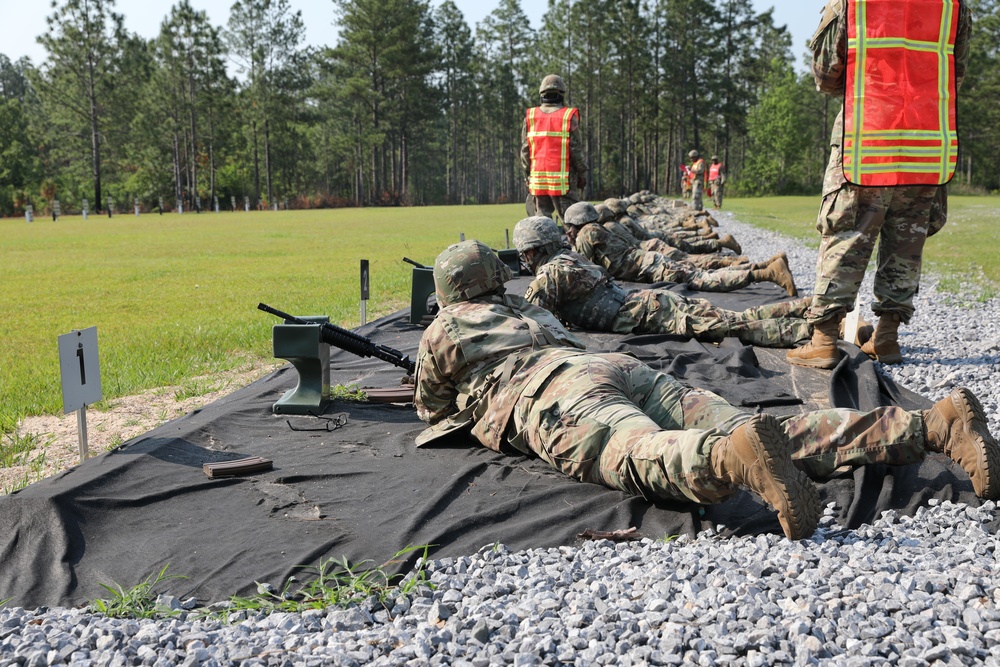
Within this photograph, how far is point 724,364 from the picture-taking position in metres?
6.21

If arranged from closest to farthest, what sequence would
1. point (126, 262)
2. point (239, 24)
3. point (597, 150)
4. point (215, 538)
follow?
point (215, 538) → point (126, 262) → point (239, 24) → point (597, 150)

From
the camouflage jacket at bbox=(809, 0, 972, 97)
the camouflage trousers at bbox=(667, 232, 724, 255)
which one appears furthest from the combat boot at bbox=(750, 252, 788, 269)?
the camouflage trousers at bbox=(667, 232, 724, 255)

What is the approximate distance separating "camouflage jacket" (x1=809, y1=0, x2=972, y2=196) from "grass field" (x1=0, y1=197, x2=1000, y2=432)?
4937 mm

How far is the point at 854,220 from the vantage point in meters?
5.75

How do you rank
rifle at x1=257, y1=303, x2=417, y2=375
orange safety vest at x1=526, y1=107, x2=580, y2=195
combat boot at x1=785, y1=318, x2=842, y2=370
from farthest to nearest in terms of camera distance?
orange safety vest at x1=526, y1=107, x2=580, y2=195 → combat boot at x1=785, y1=318, x2=842, y2=370 → rifle at x1=257, y1=303, x2=417, y2=375

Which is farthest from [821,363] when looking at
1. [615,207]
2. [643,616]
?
[615,207]

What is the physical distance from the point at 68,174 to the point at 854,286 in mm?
65254

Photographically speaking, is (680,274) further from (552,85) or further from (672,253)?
(552,85)

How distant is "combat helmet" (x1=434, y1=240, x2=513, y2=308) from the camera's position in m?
4.61

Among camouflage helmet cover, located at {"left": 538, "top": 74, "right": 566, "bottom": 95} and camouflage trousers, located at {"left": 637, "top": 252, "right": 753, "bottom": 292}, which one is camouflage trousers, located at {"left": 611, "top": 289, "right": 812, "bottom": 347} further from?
Answer: camouflage helmet cover, located at {"left": 538, "top": 74, "right": 566, "bottom": 95}

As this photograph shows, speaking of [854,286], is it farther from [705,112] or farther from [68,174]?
[68,174]

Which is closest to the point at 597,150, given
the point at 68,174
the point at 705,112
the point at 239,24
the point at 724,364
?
the point at 705,112

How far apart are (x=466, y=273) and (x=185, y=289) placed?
28.3 ft

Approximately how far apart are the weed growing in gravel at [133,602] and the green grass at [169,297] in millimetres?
2727
